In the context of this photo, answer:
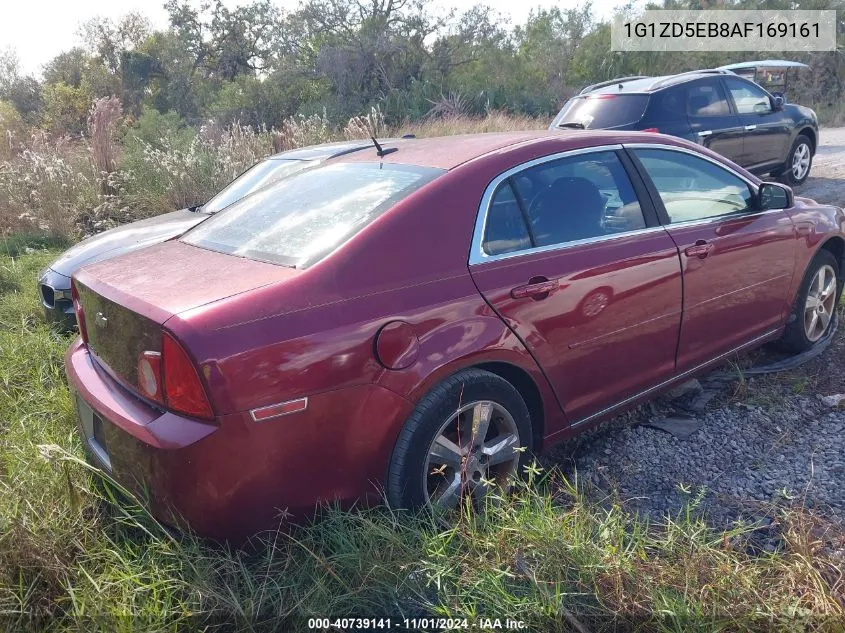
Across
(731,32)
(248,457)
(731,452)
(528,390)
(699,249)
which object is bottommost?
(731,452)

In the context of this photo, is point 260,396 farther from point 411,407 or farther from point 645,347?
point 645,347

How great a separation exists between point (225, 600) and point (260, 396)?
684 millimetres

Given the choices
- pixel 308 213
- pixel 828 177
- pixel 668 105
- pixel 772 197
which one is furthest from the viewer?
pixel 828 177

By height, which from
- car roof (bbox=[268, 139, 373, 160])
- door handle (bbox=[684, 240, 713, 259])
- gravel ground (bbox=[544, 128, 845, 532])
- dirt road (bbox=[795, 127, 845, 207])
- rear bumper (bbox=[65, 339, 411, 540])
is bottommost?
dirt road (bbox=[795, 127, 845, 207])

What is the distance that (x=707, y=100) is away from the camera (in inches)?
324

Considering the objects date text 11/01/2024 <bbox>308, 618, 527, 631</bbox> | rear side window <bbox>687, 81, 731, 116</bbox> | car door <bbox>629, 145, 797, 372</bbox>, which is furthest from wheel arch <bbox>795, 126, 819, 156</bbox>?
date text 11/01/2024 <bbox>308, 618, 527, 631</bbox>

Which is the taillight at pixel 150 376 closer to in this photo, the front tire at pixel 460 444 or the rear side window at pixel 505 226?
the front tire at pixel 460 444

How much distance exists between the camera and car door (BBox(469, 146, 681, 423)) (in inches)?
111

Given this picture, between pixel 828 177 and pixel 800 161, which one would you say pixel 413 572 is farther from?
pixel 828 177

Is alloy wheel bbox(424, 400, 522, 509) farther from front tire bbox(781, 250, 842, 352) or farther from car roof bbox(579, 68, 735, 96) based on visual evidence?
car roof bbox(579, 68, 735, 96)

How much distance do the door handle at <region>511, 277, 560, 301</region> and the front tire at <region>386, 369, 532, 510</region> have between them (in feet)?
1.20

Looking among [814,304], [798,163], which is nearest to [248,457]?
[814,304]

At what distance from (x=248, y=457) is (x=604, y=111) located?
704cm

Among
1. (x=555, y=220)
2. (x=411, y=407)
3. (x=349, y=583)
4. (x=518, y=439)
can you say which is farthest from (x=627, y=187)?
(x=349, y=583)
